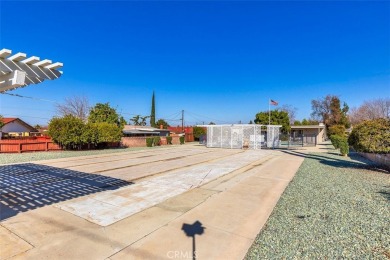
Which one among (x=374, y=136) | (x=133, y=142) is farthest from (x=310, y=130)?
(x=374, y=136)

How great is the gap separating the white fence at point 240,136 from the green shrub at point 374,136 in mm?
13212

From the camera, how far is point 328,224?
13.6ft

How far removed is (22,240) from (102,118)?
83.0ft

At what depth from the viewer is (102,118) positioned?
27109mm

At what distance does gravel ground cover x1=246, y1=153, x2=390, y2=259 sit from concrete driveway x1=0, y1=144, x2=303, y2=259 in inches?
12.8

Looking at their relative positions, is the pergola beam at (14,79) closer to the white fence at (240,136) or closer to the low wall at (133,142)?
the white fence at (240,136)

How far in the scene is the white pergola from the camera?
3463mm

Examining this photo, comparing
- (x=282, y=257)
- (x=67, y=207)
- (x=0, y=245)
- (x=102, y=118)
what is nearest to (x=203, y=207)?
(x=282, y=257)

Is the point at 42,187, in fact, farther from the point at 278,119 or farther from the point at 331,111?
the point at 331,111

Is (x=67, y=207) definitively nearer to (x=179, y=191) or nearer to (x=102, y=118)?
(x=179, y=191)

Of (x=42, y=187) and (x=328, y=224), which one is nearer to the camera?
(x=328, y=224)

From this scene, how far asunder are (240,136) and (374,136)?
14.6 metres

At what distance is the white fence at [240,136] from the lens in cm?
2322

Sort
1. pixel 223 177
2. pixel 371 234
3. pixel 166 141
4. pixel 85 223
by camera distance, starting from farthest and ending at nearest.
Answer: pixel 166 141 → pixel 223 177 → pixel 85 223 → pixel 371 234
